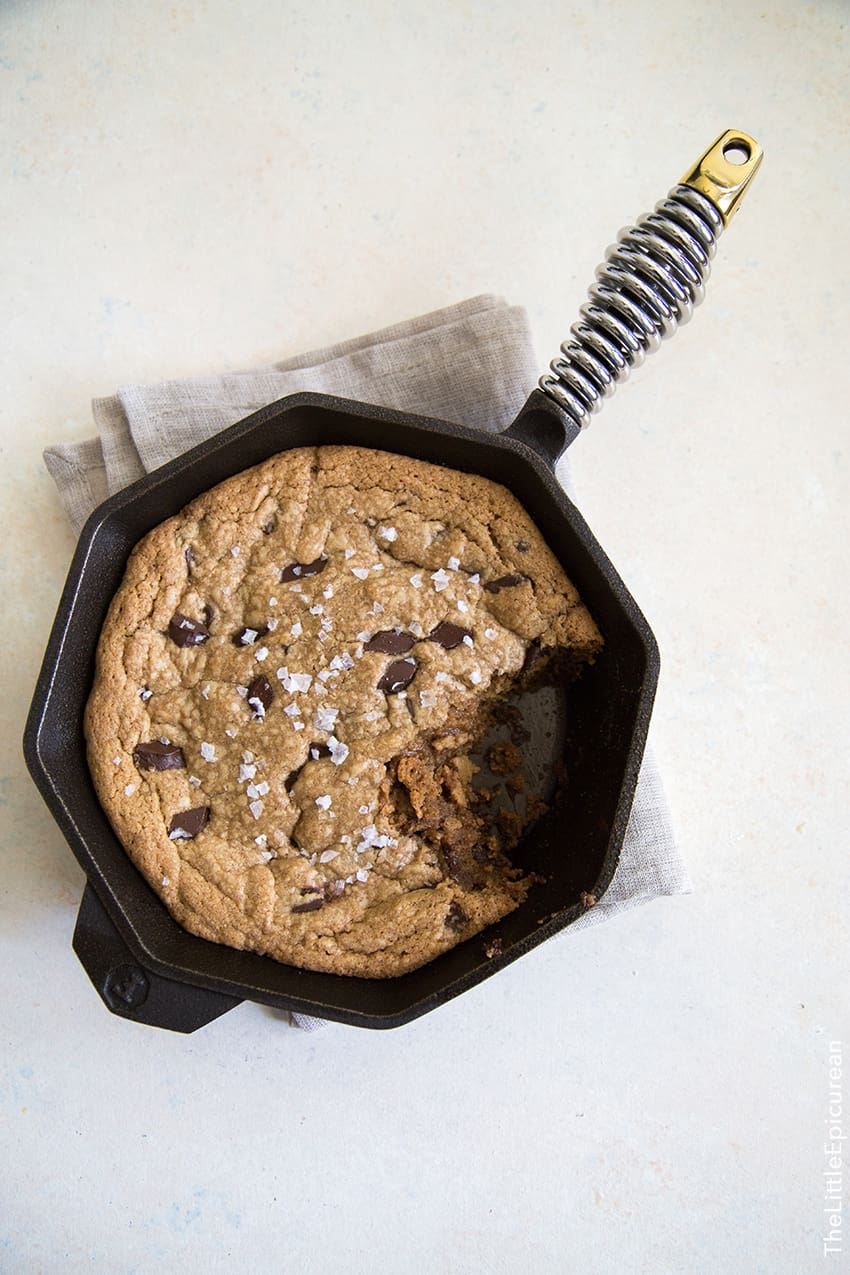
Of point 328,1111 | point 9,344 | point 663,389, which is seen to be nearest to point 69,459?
point 9,344

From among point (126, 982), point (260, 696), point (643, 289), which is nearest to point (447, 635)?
point (260, 696)

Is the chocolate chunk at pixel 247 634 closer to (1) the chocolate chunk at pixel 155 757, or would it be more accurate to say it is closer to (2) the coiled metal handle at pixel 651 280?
(1) the chocolate chunk at pixel 155 757

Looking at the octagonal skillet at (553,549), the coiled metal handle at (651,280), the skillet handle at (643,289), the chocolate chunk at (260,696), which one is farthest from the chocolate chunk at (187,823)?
the coiled metal handle at (651,280)

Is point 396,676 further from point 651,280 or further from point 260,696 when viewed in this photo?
point 651,280

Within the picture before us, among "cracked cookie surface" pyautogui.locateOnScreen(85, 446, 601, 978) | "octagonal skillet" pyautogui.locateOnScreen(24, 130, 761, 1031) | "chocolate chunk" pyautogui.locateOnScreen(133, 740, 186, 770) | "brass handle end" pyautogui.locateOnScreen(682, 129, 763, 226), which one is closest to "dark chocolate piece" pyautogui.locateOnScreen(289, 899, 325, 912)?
"cracked cookie surface" pyautogui.locateOnScreen(85, 446, 601, 978)

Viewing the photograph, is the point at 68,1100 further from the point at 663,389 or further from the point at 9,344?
the point at 663,389

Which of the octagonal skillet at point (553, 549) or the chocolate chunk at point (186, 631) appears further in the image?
the chocolate chunk at point (186, 631)

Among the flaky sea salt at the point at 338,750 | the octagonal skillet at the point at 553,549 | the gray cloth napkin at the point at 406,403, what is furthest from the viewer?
the gray cloth napkin at the point at 406,403
